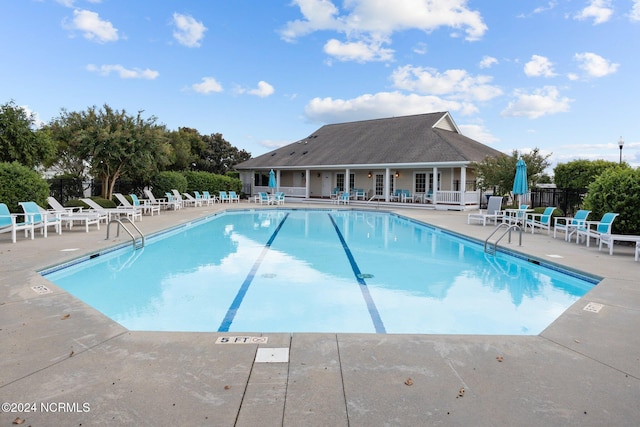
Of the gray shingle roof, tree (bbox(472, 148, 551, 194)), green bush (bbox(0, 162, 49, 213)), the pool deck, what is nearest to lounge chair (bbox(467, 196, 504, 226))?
tree (bbox(472, 148, 551, 194))

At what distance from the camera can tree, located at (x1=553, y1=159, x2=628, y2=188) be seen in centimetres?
1994

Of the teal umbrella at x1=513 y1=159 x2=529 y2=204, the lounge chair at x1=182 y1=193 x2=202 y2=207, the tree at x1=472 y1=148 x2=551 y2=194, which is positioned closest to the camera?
the teal umbrella at x1=513 y1=159 x2=529 y2=204

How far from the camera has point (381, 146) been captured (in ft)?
94.4

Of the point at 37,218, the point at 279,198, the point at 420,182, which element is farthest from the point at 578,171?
the point at 37,218

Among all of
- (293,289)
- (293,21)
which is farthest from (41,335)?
(293,21)

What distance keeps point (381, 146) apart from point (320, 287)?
894 inches

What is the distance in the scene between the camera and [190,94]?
91.0ft

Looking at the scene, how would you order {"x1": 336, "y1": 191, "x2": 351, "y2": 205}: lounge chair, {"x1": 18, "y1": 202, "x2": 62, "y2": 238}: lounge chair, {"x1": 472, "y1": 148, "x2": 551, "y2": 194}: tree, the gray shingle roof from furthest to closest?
{"x1": 336, "y1": 191, "x2": 351, "y2": 205}: lounge chair, the gray shingle roof, {"x1": 472, "y1": 148, "x2": 551, "y2": 194}: tree, {"x1": 18, "y1": 202, "x2": 62, "y2": 238}: lounge chair

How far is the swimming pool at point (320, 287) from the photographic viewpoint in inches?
223

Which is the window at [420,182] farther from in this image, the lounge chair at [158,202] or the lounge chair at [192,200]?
the lounge chair at [158,202]

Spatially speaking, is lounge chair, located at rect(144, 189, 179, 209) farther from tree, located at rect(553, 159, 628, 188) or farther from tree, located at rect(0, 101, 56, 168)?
tree, located at rect(553, 159, 628, 188)

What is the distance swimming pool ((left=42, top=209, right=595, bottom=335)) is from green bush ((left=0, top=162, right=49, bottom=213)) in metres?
4.29

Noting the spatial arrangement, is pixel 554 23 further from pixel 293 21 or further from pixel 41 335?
pixel 41 335

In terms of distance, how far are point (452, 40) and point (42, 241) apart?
72.9 ft
